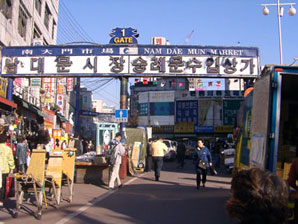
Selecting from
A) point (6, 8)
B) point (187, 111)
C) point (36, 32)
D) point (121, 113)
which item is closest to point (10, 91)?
point (121, 113)

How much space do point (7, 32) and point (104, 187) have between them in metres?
11.7

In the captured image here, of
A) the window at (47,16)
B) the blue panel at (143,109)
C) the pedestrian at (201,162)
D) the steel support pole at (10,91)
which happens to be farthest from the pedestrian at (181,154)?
the blue panel at (143,109)

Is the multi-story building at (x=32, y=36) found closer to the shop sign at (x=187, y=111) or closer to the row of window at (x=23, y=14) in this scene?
the row of window at (x=23, y=14)

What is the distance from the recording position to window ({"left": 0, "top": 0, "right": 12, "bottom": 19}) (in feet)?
61.2

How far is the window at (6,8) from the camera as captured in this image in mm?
18653

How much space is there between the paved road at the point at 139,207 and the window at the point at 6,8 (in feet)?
36.5

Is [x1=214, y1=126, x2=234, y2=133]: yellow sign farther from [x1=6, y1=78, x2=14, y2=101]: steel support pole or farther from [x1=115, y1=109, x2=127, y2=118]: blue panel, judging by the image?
[x1=6, y1=78, x2=14, y2=101]: steel support pole

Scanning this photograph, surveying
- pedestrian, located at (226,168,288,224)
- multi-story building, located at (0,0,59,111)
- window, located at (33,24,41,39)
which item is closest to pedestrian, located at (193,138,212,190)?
pedestrian, located at (226,168,288,224)

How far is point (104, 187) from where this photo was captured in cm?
1227

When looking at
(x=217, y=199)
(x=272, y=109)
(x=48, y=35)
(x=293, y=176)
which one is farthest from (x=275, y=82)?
(x=48, y=35)

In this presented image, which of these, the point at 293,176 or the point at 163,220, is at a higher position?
the point at 293,176

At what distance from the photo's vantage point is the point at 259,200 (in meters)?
2.28

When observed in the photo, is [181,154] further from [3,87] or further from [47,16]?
[47,16]

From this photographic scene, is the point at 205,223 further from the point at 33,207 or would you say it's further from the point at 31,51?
the point at 31,51
